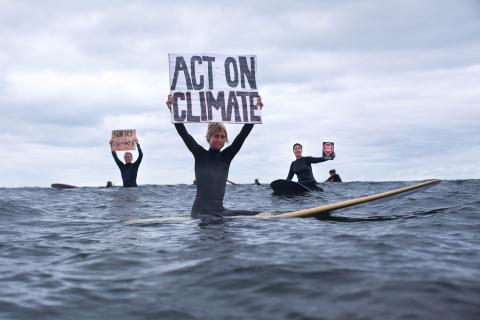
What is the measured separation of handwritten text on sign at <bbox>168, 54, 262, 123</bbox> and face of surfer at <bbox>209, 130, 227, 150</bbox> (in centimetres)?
95

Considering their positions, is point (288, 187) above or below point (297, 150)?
below

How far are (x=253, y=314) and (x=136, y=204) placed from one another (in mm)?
11045

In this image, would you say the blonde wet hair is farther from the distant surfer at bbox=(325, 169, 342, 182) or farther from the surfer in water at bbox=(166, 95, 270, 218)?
the distant surfer at bbox=(325, 169, 342, 182)

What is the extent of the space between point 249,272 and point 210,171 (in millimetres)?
3575

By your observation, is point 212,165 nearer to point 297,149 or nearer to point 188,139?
point 188,139

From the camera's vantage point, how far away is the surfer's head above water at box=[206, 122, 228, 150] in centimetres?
737

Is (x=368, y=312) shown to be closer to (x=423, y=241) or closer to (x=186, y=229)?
(x=423, y=241)

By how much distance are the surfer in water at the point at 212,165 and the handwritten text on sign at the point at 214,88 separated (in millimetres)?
643

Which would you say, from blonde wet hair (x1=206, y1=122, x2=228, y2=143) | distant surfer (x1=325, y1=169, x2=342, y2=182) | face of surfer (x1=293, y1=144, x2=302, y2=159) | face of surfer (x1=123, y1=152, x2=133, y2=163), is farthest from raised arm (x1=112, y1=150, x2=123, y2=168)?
blonde wet hair (x1=206, y1=122, x2=228, y2=143)

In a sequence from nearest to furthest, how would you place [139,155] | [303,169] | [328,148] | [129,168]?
[303,169] → [328,148] → [139,155] → [129,168]

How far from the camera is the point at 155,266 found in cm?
457

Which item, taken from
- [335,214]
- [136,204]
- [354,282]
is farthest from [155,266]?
[136,204]

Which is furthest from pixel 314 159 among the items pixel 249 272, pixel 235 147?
pixel 249 272

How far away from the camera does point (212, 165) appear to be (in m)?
7.61
